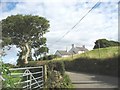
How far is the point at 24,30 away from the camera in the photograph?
1874 inches

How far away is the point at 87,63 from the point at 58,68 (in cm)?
1824

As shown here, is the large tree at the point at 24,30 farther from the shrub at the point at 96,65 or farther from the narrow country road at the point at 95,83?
the narrow country road at the point at 95,83

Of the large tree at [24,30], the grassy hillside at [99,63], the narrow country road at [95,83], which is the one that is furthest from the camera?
the large tree at [24,30]

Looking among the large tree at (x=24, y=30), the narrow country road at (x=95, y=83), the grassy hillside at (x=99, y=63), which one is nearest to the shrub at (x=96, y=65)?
the grassy hillside at (x=99, y=63)

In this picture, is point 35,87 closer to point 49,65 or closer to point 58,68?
point 49,65

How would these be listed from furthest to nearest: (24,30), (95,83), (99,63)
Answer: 1. (24,30)
2. (99,63)
3. (95,83)

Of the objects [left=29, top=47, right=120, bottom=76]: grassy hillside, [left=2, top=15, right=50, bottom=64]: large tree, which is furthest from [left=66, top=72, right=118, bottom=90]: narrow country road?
[left=2, top=15, right=50, bottom=64]: large tree

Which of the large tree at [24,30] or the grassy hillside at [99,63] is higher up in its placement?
the large tree at [24,30]

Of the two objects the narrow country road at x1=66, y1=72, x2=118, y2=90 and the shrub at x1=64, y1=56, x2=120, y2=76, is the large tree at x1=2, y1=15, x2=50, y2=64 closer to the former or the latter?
the shrub at x1=64, y1=56, x2=120, y2=76

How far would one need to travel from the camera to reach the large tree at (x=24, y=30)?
4788 centimetres

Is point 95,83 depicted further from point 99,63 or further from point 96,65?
point 96,65

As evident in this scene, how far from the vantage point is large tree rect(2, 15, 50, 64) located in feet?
157

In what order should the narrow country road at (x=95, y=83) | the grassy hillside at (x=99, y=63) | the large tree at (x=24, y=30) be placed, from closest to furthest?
the narrow country road at (x=95, y=83), the grassy hillside at (x=99, y=63), the large tree at (x=24, y=30)

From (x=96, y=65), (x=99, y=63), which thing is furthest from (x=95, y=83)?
(x=96, y=65)
